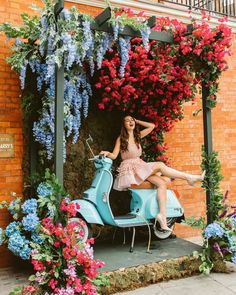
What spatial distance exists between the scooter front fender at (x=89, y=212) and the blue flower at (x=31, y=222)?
65 centimetres

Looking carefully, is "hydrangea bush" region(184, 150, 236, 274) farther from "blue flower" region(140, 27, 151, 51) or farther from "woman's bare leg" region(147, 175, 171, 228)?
"blue flower" region(140, 27, 151, 51)

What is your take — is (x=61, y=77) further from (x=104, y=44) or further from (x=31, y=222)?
(x=31, y=222)

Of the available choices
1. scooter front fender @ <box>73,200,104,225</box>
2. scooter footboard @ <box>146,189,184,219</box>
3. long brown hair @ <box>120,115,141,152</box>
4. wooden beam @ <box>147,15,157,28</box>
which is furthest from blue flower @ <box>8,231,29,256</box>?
wooden beam @ <box>147,15,157,28</box>

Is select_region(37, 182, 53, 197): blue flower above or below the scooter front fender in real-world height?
above

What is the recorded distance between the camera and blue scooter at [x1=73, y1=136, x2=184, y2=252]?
4660 millimetres

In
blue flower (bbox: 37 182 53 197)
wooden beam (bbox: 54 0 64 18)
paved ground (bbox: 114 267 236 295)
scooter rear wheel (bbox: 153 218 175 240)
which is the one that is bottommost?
paved ground (bbox: 114 267 236 295)

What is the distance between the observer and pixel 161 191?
16.8ft

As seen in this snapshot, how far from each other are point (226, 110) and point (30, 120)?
14.1 feet

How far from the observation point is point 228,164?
734 centimetres

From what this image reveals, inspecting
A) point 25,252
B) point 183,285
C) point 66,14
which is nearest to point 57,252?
point 25,252

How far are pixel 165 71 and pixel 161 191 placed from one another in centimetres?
177

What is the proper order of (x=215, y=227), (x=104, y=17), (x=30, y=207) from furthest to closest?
(x=215, y=227), (x=30, y=207), (x=104, y=17)

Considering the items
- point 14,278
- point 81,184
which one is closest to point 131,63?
point 81,184

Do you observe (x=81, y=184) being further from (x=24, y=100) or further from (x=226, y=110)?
(x=226, y=110)
